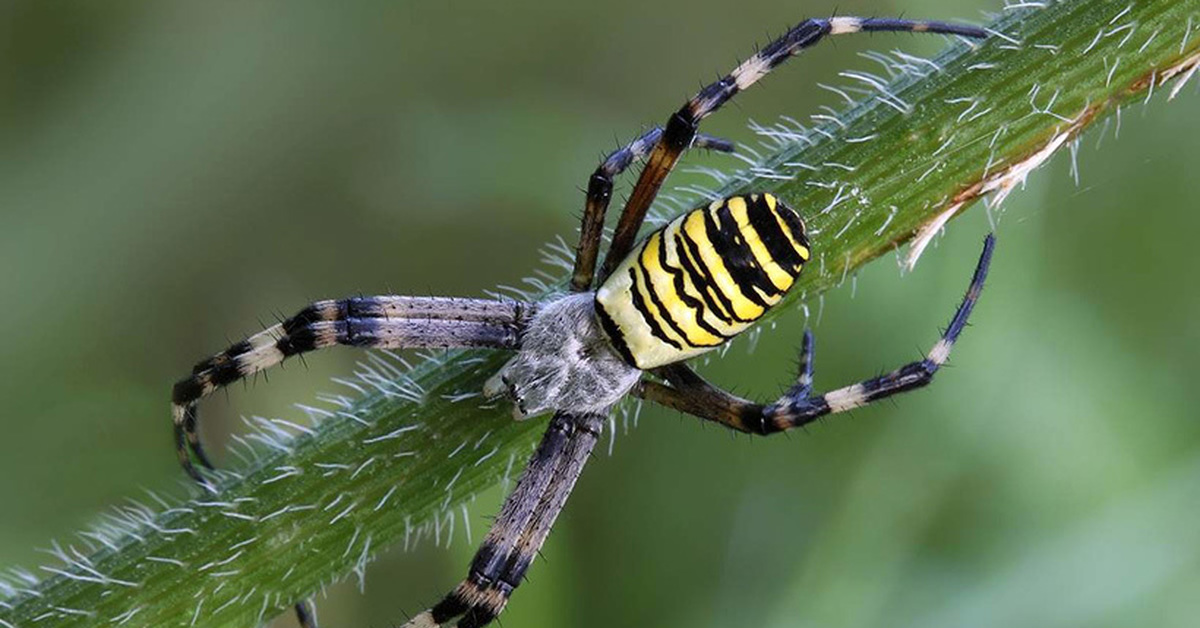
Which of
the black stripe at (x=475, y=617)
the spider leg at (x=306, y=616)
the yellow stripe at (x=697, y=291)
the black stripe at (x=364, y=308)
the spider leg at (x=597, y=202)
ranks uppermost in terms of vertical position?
the black stripe at (x=364, y=308)

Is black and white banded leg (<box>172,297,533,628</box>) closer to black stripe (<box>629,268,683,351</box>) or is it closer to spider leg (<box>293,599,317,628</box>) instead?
spider leg (<box>293,599,317,628</box>)

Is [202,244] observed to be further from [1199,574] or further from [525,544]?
[1199,574]

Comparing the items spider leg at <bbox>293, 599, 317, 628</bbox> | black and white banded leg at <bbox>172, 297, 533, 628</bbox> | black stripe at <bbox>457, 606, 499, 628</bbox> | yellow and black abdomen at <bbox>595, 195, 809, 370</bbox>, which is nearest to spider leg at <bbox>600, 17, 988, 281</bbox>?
yellow and black abdomen at <bbox>595, 195, 809, 370</bbox>

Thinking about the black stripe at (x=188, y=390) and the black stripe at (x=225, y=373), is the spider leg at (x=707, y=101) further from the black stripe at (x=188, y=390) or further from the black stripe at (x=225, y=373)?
the black stripe at (x=188, y=390)

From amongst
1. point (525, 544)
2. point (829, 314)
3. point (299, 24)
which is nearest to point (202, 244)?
point (299, 24)

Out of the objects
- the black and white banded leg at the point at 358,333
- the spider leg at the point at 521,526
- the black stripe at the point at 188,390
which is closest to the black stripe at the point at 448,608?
the spider leg at the point at 521,526

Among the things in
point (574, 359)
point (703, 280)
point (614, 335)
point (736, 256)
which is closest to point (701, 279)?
point (703, 280)

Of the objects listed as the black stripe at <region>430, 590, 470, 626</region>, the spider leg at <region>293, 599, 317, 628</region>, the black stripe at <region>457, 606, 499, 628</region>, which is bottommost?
the black stripe at <region>457, 606, 499, 628</region>
